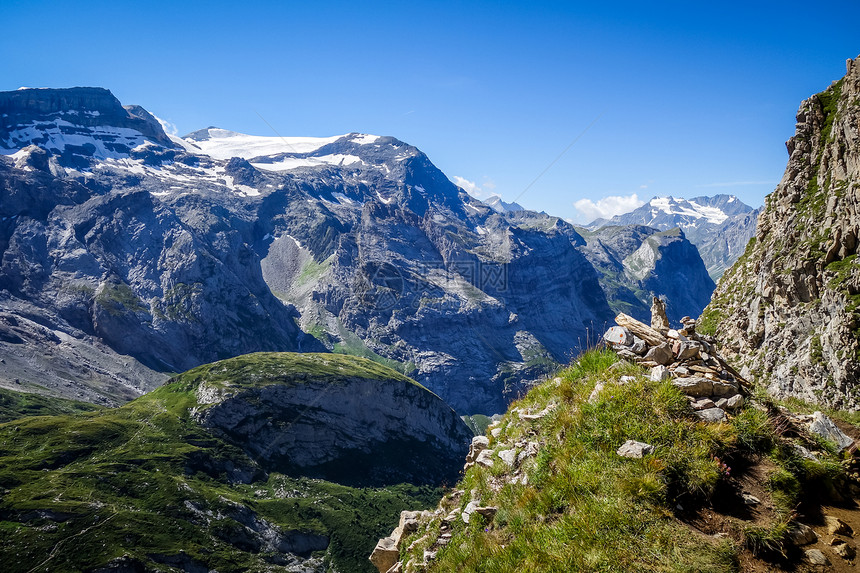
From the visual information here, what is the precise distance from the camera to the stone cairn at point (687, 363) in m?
12.1

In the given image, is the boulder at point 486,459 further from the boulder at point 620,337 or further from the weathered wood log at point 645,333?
the weathered wood log at point 645,333

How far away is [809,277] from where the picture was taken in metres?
56.3

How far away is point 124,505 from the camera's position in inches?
5994

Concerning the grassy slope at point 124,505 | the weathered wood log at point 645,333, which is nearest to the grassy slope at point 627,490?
the weathered wood log at point 645,333

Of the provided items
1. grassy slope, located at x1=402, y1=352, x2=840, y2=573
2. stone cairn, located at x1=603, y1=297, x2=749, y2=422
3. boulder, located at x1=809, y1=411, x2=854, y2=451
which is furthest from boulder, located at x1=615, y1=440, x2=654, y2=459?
boulder, located at x1=809, y1=411, x2=854, y2=451

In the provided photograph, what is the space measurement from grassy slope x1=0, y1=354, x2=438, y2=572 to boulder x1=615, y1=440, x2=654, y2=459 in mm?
165098

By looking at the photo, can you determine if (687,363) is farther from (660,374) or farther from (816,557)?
(816,557)

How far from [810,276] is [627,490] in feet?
206

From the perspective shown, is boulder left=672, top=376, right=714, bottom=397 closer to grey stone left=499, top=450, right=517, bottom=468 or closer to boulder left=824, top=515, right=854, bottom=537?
boulder left=824, top=515, right=854, bottom=537

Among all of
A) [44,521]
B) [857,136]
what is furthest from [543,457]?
[44,521]

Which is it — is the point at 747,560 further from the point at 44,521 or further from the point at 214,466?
the point at 214,466

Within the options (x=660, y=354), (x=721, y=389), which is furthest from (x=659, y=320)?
(x=721, y=389)

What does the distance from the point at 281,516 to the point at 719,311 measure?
175 meters

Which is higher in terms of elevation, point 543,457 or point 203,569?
point 543,457
